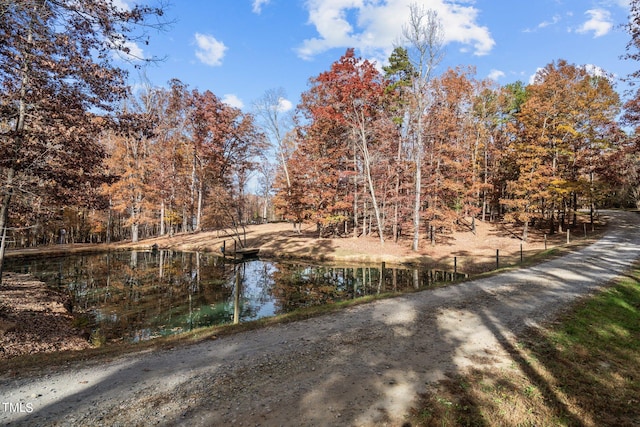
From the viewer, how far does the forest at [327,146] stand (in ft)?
26.6

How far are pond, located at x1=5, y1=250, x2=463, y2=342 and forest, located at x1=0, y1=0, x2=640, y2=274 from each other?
156 inches

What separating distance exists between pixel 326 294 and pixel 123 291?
386 inches

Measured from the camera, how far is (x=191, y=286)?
15.7 metres

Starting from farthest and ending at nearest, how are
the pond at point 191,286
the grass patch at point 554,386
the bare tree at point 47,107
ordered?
1. the pond at point 191,286
2. the bare tree at point 47,107
3. the grass patch at point 554,386

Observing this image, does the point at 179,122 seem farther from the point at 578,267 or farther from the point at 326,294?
the point at 578,267

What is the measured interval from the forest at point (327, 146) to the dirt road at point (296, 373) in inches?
231

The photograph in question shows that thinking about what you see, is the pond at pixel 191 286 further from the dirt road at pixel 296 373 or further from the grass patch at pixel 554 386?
the grass patch at pixel 554 386

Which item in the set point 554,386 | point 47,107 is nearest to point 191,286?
point 47,107

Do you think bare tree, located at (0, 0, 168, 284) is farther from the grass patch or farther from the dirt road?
the grass patch

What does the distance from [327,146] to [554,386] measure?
25.5 m

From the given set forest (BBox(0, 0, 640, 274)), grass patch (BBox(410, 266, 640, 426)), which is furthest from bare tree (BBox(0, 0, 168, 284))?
grass patch (BBox(410, 266, 640, 426))

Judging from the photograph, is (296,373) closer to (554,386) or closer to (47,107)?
(554,386)

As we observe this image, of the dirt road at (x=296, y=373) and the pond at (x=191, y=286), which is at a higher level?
the dirt road at (x=296, y=373)

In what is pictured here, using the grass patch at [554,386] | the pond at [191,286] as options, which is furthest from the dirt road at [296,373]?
the pond at [191,286]
